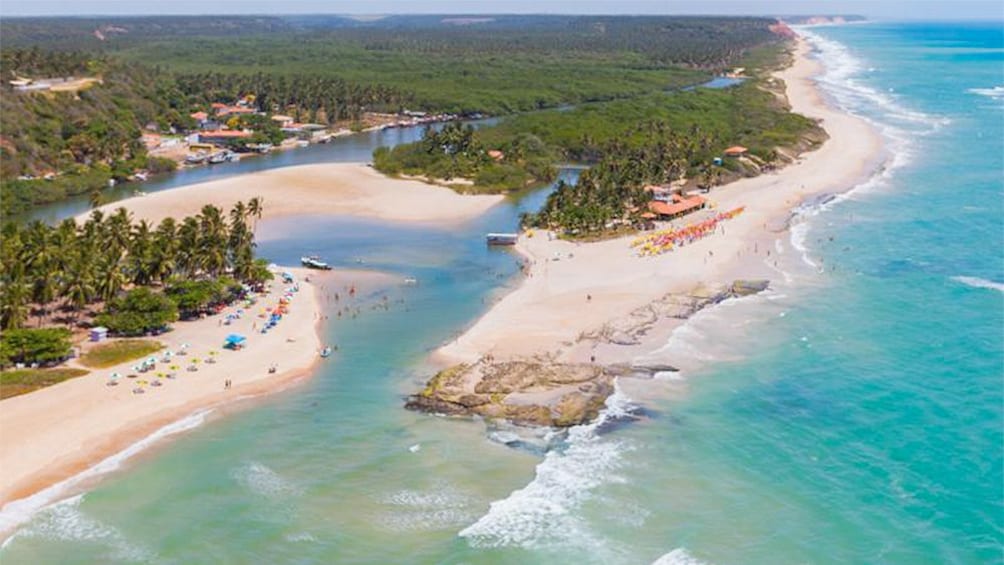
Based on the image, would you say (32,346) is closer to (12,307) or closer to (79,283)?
(12,307)

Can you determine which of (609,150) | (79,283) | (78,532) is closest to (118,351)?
(79,283)

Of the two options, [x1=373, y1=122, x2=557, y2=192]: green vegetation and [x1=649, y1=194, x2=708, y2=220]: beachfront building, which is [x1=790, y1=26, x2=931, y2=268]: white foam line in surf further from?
[x1=373, y1=122, x2=557, y2=192]: green vegetation

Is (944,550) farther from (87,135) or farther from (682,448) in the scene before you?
(87,135)

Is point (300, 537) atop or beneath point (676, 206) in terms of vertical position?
beneath

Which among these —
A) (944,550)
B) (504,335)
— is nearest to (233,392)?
(504,335)

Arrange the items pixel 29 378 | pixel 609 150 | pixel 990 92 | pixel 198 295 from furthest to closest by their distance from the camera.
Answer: pixel 990 92, pixel 609 150, pixel 198 295, pixel 29 378

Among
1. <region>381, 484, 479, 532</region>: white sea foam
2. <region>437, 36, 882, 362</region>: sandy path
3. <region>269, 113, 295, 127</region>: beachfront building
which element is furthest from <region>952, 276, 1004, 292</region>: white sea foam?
<region>269, 113, 295, 127</region>: beachfront building
